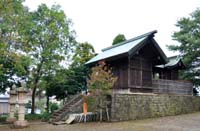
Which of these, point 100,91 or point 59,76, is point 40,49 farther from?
point 100,91

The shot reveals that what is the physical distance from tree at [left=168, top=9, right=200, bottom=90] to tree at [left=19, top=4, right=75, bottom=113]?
1151 centimetres

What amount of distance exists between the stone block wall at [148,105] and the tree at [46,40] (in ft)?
28.0

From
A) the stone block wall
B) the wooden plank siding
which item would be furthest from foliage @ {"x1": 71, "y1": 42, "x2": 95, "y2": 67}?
the stone block wall

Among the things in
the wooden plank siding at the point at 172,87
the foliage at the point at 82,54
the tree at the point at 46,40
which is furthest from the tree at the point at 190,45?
the tree at the point at 46,40

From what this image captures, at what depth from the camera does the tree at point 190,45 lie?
2602 cm

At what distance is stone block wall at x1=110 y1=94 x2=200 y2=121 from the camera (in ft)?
61.1

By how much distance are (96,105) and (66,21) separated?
10.1 meters

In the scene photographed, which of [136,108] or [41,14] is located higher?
[41,14]

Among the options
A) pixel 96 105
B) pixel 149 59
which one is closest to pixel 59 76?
pixel 96 105

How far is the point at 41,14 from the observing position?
25156mm

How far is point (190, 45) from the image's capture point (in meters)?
26.0

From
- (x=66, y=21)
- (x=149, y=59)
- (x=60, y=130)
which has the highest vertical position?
(x=66, y=21)

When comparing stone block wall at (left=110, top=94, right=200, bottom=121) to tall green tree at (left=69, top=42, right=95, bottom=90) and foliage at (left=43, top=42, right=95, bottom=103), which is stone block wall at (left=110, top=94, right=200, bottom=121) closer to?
foliage at (left=43, top=42, right=95, bottom=103)

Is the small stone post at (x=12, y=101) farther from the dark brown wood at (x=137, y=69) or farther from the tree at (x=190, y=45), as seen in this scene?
the tree at (x=190, y=45)
